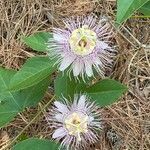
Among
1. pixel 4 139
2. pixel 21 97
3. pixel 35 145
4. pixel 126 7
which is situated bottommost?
pixel 4 139

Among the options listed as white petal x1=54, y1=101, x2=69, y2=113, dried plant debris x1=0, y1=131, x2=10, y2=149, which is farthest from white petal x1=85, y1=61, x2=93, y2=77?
dried plant debris x1=0, y1=131, x2=10, y2=149

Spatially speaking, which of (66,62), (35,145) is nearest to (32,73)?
(66,62)

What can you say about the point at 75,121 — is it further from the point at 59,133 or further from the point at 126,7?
the point at 126,7

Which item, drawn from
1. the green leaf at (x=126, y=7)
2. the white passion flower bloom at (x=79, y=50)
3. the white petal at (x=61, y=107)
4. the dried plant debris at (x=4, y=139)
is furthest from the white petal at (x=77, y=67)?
the dried plant debris at (x=4, y=139)

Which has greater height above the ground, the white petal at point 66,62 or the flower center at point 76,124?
the white petal at point 66,62

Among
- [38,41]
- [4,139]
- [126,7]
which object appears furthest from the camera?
[4,139]

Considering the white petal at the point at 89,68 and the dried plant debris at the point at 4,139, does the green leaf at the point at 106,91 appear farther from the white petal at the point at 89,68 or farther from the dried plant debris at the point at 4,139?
the dried plant debris at the point at 4,139

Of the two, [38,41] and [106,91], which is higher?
[38,41]
